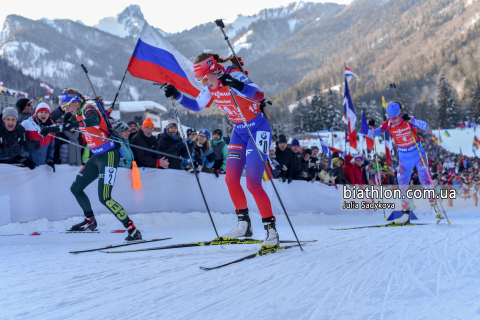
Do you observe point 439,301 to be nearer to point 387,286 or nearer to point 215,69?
point 387,286

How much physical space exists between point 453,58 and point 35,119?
153 m

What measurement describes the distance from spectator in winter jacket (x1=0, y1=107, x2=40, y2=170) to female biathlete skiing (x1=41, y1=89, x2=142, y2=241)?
0.96 m

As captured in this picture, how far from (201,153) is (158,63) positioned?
2083 millimetres

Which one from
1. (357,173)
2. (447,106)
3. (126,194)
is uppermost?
(447,106)

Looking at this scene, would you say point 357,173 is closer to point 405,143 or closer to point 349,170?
point 349,170

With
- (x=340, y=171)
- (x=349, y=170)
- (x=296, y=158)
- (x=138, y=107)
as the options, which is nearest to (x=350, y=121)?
(x=349, y=170)

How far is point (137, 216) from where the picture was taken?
7242mm

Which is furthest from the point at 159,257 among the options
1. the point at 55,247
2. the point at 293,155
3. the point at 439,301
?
the point at 293,155

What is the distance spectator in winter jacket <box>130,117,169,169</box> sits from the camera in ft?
25.8

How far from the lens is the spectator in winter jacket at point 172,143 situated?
829 centimetres

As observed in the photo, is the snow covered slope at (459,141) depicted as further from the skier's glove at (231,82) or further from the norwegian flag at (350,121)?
the skier's glove at (231,82)

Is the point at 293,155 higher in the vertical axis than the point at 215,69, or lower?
lower

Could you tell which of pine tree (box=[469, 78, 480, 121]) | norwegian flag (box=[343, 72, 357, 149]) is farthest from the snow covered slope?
norwegian flag (box=[343, 72, 357, 149])

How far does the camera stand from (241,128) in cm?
450
